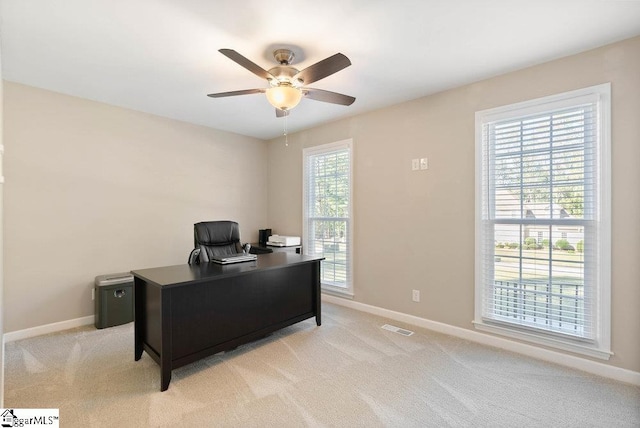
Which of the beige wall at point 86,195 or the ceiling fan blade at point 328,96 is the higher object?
the ceiling fan blade at point 328,96

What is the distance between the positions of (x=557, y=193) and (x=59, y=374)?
426 centimetres

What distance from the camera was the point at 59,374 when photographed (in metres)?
2.35

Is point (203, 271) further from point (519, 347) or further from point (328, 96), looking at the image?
point (519, 347)

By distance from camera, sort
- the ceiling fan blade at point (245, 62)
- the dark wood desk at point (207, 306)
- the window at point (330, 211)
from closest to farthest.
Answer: the ceiling fan blade at point (245, 62), the dark wood desk at point (207, 306), the window at point (330, 211)

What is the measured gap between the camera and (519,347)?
2.75m

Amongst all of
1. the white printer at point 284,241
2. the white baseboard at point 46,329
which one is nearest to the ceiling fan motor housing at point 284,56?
the white printer at point 284,241

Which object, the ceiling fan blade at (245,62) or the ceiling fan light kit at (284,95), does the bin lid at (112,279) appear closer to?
the ceiling fan light kit at (284,95)

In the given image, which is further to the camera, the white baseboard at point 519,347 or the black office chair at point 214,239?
the black office chair at point 214,239

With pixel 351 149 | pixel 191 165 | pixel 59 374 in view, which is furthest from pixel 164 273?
pixel 351 149

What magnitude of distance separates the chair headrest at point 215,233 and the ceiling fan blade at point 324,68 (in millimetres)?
1819

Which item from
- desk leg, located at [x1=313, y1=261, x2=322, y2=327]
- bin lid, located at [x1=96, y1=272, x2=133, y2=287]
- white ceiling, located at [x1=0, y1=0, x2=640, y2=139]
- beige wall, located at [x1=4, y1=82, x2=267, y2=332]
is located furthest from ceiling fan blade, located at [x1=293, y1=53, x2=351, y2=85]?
bin lid, located at [x1=96, y1=272, x2=133, y2=287]

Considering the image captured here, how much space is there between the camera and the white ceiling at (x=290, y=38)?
1.92m

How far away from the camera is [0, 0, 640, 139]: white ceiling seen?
192cm

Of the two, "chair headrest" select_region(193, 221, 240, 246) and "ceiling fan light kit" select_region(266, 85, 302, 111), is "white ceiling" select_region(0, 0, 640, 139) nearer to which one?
"ceiling fan light kit" select_region(266, 85, 302, 111)
